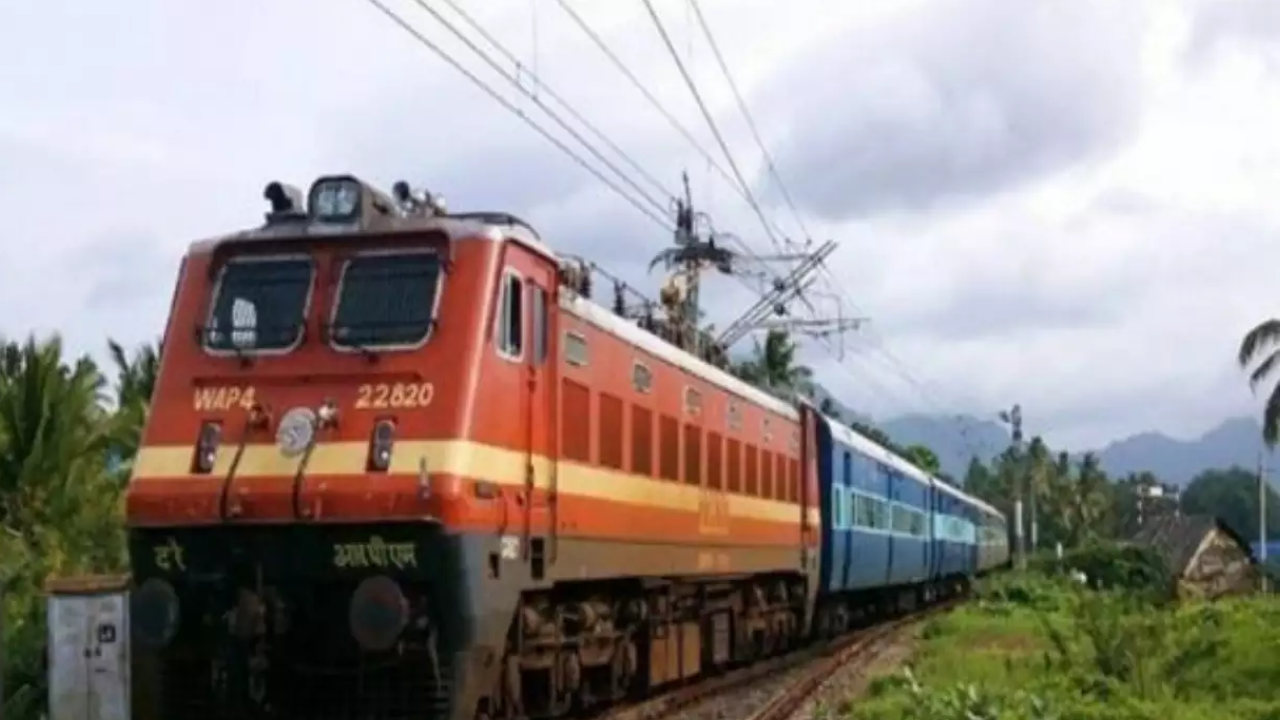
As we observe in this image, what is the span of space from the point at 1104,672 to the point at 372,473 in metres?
8.53

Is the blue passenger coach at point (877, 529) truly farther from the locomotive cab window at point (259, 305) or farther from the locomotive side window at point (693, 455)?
the locomotive cab window at point (259, 305)

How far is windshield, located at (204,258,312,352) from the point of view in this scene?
12742 mm

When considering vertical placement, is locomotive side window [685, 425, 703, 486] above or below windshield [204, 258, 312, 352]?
below

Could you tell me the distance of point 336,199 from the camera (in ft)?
42.6

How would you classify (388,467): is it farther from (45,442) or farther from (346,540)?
(45,442)

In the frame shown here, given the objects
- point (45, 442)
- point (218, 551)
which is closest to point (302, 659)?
point (218, 551)

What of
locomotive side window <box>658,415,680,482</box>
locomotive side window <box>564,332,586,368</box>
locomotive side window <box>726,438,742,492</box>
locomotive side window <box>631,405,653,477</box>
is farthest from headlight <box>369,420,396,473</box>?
locomotive side window <box>726,438,742,492</box>

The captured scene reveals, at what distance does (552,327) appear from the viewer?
13.6m

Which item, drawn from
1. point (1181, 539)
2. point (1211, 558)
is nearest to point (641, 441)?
point (1211, 558)

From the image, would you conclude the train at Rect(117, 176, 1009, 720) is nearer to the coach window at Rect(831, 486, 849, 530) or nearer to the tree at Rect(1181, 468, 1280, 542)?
the coach window at Rect(831, 486, 849, 530)

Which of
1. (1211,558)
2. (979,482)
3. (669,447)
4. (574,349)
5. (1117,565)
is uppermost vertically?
(979,482)

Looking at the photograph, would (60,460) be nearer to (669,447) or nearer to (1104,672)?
(669,447)

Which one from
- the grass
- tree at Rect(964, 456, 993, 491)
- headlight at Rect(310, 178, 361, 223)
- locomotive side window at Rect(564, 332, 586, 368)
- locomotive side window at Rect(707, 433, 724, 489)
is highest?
tree at Rect(964, 456, 993, 491)

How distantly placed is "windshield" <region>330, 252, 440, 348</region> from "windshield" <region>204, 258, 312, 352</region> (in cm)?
32
